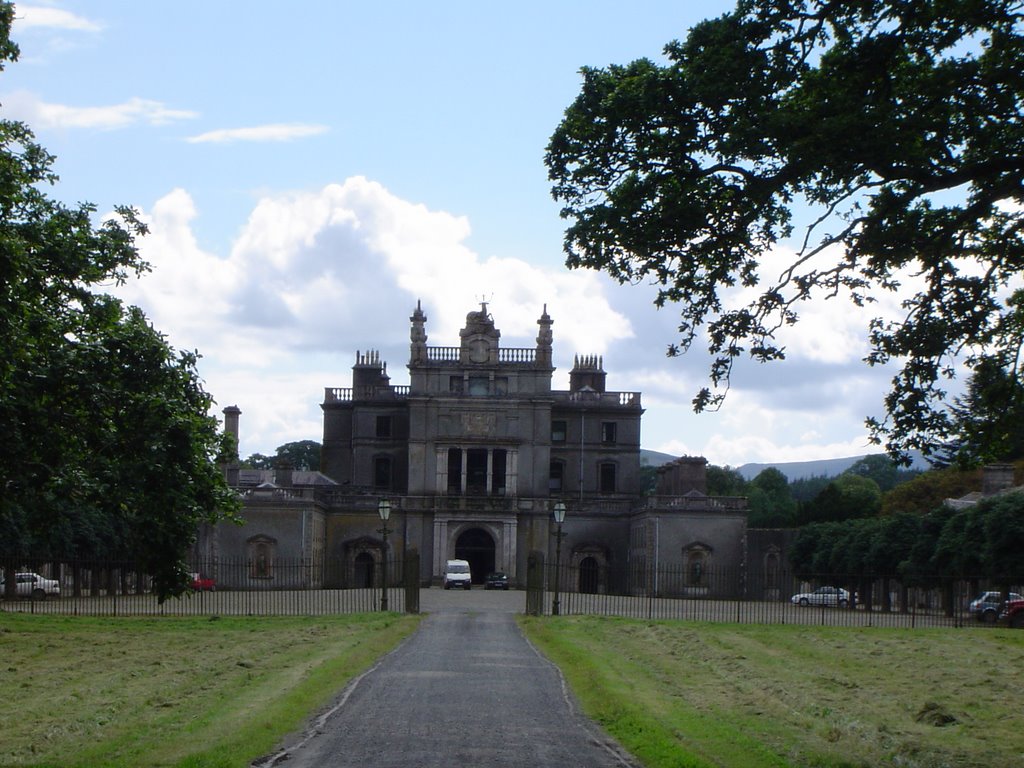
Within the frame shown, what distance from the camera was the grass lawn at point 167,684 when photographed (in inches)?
604

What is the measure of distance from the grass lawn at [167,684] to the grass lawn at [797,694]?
13.5ft

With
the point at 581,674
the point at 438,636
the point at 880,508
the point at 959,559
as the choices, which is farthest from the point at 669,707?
the point at 880,508

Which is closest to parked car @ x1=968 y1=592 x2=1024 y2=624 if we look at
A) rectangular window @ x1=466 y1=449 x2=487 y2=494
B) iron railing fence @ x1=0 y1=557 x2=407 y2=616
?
iron railing fence @ x1=0 y1=557 x2=407 y2=616

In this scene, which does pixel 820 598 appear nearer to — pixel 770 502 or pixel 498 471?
pixel 498 471

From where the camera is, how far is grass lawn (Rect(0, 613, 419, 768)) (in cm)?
1534

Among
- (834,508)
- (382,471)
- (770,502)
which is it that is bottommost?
A: (834,508)

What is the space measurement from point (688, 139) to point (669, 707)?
7.91 meters

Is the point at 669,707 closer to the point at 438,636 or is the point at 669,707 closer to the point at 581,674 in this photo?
→ the point at 581,674

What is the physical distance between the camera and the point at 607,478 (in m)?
92.4

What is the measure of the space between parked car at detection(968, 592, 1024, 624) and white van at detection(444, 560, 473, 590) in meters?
30.7

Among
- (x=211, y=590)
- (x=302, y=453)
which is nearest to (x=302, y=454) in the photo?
(x=302, y=453)

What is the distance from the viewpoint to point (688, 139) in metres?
17.1

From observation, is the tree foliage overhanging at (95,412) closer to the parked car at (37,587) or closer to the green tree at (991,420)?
the green tree at (991,420)

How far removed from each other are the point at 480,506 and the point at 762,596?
55.6 ft
